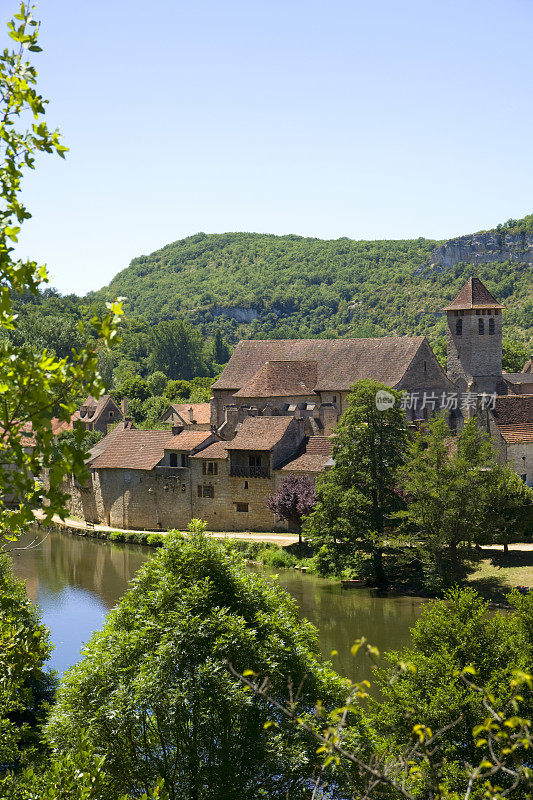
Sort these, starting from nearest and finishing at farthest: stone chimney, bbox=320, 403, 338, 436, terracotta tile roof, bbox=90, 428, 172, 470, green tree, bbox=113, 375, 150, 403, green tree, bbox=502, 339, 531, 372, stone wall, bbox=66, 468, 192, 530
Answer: stone wall, bbox=66, 468, 192, 530 → terracotta tile roof, bbox=90, 428, 172, 470 → stone chimney, bbox=320, 403, 338, 436 → green tree, bbox=502, 339, 531, 372 → green tree, bbox=113, 375, 150, 403

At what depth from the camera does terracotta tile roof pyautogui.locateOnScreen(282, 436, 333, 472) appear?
43.6 meters

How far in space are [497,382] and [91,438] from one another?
100 ft

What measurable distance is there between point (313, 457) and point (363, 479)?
7203 mm

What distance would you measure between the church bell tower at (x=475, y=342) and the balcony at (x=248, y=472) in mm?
16775

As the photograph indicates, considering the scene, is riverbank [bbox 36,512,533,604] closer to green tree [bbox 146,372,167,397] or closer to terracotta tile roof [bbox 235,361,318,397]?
terracotta tile roof [bbox 235,361,318,397]

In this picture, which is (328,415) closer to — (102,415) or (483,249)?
(102,415)

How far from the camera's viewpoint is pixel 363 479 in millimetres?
37594

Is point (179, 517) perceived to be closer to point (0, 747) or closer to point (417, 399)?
point (417, 399)

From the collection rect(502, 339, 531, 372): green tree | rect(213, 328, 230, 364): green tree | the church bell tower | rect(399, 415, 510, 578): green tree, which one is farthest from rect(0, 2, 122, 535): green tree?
rect(213, 328, 230, 364): green tree

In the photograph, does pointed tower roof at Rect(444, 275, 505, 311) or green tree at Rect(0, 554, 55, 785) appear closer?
green tree at Rect(0, 554, 55, 785)

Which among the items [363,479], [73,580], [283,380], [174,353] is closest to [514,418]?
[363,479]

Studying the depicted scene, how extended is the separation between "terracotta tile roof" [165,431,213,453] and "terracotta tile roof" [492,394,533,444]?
51.9 ft

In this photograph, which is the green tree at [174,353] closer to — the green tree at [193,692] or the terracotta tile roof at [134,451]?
the terracotta tile roof at [134,451]

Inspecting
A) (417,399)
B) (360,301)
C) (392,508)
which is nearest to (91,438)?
(417,399)
